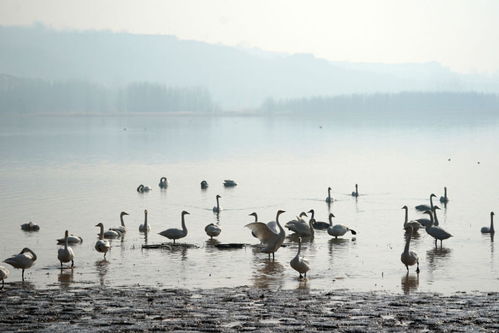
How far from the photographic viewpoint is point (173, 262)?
2538 centimetres

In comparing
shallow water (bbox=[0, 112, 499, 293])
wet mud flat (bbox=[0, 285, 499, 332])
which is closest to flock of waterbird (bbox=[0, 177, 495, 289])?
shallow water (bbox=[0, 112, 499, 293])

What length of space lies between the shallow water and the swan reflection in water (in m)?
0.06

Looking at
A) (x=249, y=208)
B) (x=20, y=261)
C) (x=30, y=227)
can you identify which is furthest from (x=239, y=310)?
(x=249, y=208)

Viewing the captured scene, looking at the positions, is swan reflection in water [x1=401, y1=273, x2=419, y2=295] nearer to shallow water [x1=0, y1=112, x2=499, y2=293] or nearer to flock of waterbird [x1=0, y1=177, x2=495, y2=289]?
shallow water [x1=0, y1=112, x2=499, y2=293]

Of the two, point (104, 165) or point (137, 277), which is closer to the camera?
point (137, 277)

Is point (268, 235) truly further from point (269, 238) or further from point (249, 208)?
point (249, 208)

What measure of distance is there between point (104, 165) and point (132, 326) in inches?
2111

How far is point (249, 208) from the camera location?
40469 millimetres

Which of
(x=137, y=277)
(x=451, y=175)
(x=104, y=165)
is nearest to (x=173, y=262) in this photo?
(x=137, y=277)

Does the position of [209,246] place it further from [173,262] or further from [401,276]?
[401,276]

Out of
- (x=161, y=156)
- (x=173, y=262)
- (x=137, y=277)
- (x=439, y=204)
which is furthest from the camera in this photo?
(x=161, y=156)

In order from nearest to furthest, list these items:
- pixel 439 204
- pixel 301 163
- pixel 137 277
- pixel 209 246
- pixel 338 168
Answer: pixel 137 277 → pixel 209 246 → pixel 439 204 → pixel 338 168 → pixel 301 163

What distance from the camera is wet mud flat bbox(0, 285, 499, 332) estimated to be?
1569 centimetres

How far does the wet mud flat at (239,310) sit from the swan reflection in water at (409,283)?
1529 millimetres
